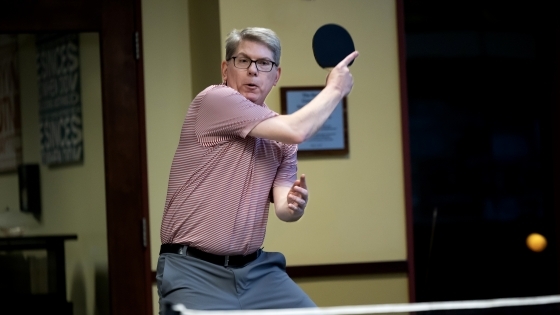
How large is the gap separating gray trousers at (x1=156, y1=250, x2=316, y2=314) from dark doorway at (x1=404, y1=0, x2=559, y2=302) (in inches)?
133

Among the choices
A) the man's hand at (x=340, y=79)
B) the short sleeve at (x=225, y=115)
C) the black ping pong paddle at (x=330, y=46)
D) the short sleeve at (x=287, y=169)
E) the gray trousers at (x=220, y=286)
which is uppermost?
the black ping pong paddle at (x=330, y=46)

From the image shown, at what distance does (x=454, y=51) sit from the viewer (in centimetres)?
664

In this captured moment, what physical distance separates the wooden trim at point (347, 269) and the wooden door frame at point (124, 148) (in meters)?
0.83

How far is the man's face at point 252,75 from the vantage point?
320cm

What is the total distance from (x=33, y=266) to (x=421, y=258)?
2.67m

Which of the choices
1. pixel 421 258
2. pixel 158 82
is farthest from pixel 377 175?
pixel 421 258

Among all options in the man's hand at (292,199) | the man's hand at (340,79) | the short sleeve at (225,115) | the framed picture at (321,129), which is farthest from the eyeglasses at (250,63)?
the framed picture at (321,129)

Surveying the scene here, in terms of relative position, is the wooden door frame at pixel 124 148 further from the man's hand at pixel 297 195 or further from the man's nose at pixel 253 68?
the man's hand at pixel 297 195

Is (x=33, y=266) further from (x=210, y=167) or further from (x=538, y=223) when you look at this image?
(x=538, y=223)

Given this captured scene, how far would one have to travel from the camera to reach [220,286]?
3094 millimetres

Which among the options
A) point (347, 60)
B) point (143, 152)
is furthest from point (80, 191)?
point (347, 60)

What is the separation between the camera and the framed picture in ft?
15.7

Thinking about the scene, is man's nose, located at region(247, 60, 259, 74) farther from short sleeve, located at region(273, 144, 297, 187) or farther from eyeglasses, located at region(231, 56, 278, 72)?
short sleeve, located at region(273, 144, 297, 187)

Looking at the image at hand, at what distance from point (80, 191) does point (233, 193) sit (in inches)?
86.3
